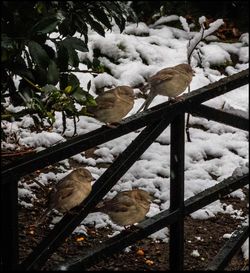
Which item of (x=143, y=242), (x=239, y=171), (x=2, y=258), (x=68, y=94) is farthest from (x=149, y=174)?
(x=2, y=258)

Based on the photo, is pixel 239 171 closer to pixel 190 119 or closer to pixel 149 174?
pixel 149 174

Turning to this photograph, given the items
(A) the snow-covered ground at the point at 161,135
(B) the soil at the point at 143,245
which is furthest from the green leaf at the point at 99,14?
(B) the soil at the point at 143,245

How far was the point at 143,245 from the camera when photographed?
4805 millimetres

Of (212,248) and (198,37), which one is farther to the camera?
(198,37)

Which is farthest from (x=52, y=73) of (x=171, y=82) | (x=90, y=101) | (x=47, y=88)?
(x=171, y=82)

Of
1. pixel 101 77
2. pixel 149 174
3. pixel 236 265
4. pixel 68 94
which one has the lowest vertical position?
pixel 236 265

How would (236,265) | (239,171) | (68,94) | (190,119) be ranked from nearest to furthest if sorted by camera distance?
(239,171), (68,94), (236,265), (190,119)

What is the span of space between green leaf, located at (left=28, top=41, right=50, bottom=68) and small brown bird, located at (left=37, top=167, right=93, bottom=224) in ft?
3.10

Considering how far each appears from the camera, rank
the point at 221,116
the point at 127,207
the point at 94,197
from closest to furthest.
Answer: the point at 94,197 < the point at 221,116 < the point at 127,207

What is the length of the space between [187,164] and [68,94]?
2234mm

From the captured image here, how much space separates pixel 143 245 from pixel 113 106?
1.06 metres

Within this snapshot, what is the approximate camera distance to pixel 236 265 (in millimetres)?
4551

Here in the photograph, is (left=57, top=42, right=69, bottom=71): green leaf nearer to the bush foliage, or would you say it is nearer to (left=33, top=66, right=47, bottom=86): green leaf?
the bush foliage

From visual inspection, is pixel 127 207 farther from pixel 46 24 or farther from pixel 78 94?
pixel 46 24
